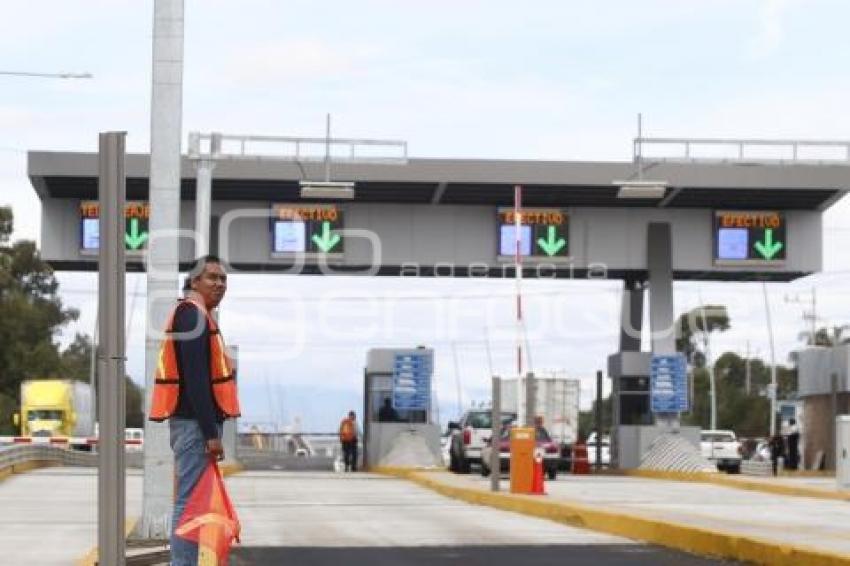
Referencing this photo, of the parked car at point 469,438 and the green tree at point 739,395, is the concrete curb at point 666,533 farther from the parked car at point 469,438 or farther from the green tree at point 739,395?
the green tree at point 739,395

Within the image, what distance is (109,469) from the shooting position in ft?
26.3

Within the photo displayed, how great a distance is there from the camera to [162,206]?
49.7 ft

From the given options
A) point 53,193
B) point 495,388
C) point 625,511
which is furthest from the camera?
point 53,193

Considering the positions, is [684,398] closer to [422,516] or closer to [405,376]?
[405,376]

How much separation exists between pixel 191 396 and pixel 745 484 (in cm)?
2553

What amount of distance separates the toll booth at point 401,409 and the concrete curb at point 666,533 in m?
17.4

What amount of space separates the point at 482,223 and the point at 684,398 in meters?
6.19

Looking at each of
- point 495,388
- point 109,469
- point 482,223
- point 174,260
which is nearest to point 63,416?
point 482,223

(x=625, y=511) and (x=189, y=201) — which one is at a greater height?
(x=189, y=201)

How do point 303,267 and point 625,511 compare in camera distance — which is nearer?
point 625,511

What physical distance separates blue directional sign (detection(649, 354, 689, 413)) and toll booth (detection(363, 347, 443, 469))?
555cm

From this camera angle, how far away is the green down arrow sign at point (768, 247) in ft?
136

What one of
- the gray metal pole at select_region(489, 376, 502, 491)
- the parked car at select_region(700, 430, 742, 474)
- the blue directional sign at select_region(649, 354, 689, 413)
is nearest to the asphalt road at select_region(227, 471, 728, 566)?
the gray metal pole at select_region(489, 376, 502, 491)

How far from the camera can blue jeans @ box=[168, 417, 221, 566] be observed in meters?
8.73
